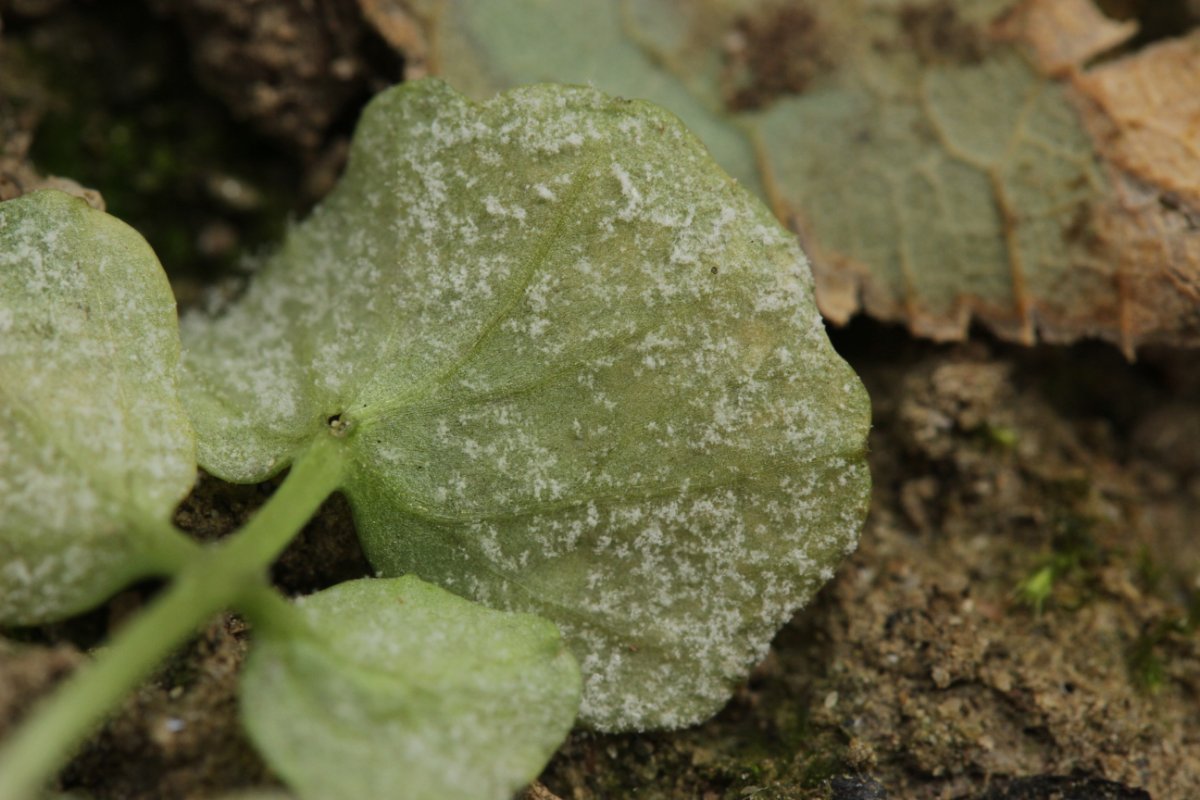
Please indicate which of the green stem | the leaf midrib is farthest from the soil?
the leaf midrib

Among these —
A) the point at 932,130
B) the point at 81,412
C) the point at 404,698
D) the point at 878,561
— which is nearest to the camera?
the point at 404,698

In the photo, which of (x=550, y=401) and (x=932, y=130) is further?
(x=932, y=130)

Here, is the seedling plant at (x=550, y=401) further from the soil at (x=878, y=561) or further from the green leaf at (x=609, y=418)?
the soil at (x=878, y=561)

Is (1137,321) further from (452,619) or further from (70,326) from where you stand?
(70,326)

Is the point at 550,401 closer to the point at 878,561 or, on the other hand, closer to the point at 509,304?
the point at 509,304

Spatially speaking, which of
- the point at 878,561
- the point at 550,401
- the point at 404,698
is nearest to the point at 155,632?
the point at 404,698

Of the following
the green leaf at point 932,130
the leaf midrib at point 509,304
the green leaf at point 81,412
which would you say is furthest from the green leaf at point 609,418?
the green leaf at point 932,130
